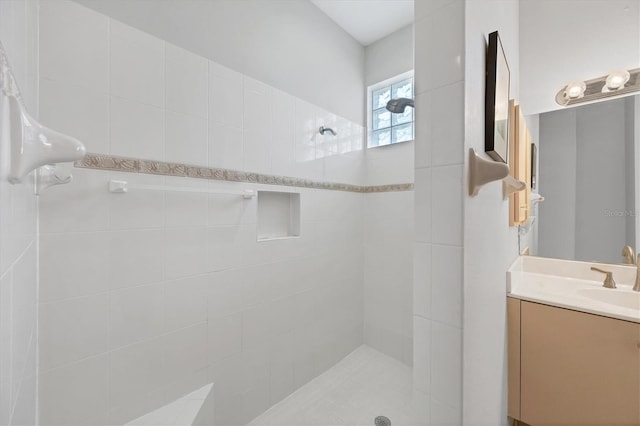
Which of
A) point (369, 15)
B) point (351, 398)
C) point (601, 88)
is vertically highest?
point (369, 15)

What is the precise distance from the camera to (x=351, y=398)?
1840 millimetres

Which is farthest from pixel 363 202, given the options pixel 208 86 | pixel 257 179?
pixel 208 86

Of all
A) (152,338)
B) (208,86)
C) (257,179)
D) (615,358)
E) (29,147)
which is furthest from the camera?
(257,179)

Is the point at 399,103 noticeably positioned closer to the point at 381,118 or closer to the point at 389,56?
the point at 381,118

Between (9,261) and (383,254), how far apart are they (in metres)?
2.29

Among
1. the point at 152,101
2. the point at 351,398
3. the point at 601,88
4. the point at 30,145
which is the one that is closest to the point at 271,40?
the point at 152,101

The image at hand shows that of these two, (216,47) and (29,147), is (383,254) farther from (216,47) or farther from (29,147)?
(29,147)

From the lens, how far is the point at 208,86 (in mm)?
1399

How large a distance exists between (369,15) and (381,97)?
2.22 feet

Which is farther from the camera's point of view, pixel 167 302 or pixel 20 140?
pixel 167 302

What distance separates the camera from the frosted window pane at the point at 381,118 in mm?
2514

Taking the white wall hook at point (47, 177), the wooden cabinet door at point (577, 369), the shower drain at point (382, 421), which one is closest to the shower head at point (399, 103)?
the wooden cabinet door at point (577, 369)

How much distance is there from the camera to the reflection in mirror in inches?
56.7

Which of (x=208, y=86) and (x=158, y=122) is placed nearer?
(x=158, y=122)
